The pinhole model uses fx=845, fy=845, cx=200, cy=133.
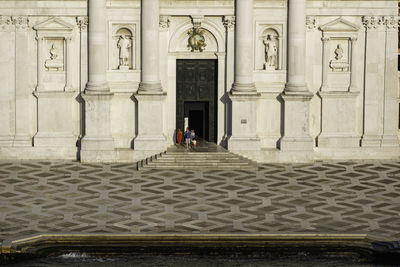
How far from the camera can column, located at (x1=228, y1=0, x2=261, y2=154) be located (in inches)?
1981

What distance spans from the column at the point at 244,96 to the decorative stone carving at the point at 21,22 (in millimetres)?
12562

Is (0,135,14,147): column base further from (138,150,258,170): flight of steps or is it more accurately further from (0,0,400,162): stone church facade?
(138,150,258,170): flight of steps

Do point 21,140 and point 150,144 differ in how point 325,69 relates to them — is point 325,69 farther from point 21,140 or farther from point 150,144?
point 21,140

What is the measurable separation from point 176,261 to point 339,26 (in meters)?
24.4

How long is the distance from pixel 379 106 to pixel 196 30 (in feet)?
39.9

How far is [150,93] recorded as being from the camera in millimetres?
50156

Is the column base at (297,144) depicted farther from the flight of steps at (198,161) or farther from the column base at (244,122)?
the flight of steps at (198,161)

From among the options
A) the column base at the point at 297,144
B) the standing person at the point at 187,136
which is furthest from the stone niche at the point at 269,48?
the standing person at the point at 187,136

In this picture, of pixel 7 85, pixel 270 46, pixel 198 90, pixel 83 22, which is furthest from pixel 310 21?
pixel 7 85

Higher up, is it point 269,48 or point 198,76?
point 269,48

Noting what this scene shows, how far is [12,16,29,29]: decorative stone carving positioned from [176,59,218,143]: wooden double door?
935cm

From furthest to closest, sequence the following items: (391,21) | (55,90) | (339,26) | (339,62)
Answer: (339,62), (391,21), (339,26), (55,90)

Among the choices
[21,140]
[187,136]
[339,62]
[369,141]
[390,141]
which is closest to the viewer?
[187,136]

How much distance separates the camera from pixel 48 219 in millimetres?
37094
